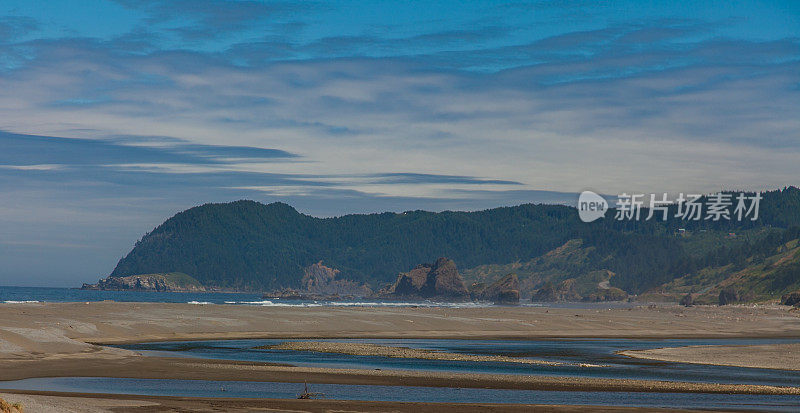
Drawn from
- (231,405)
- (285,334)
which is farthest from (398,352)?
(231,405)

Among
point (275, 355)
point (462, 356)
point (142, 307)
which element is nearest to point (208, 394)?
point (275, 355)

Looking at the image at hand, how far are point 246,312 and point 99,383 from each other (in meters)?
60.3

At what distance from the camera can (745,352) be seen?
63969mm

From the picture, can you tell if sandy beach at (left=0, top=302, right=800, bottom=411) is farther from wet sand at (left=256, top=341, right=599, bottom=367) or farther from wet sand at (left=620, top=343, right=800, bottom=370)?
wet sand at (left=256, top=341, right=599, bottom=367)

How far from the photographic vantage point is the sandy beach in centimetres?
4122

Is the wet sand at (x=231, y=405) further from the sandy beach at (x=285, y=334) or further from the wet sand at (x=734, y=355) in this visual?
the wet sand at (x=734, y=355)

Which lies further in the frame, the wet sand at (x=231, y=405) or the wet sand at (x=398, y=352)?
the wet sand at (x=398, y=352)

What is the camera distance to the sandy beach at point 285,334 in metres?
41.2

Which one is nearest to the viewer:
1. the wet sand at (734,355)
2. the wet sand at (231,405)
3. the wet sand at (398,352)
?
the wet sand at (231,405)

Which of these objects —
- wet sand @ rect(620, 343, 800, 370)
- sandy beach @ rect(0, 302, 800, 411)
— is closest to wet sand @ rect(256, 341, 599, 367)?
sandy beach @ rect(0, 302, 800, 411)

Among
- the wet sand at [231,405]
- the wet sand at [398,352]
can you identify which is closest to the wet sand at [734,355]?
the wet sand at [398,352]

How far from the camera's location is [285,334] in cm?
7981

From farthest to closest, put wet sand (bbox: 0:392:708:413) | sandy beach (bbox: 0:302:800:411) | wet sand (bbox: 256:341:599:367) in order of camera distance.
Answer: wet sand (bbox: 256:341:599:367), sandy beach (bbox: 0:302:800:411), wet sand (bbox: 0:392:708:413)

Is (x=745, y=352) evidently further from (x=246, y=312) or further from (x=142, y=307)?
(x=142, y=307)
